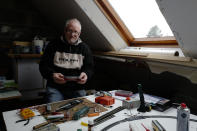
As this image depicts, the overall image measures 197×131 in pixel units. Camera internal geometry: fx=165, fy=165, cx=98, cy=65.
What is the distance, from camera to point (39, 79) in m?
3.25

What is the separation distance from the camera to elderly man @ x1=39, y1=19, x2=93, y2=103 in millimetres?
1769

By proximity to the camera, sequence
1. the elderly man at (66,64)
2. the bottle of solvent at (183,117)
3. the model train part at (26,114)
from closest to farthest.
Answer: the bottle of solvent at (183,117) < the model train part at (26,114) < the elderly man at (66,64)

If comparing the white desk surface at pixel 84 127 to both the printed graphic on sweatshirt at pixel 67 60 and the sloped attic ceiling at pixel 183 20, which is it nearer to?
the sloped attic ceiling at pixel 183 20

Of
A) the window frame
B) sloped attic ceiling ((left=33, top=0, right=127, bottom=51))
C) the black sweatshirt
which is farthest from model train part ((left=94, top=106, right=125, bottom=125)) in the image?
sloped attic ceiling ((left=33, top=0, right=127, bottom=51))

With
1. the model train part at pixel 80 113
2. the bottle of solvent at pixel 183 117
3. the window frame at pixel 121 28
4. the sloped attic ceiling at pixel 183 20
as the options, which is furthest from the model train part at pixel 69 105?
the window frame at pixel 121 28

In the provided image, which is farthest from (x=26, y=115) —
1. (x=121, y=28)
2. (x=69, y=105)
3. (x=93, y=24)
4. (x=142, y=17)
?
(x=142, y=17)

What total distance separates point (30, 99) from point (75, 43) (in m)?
1.95

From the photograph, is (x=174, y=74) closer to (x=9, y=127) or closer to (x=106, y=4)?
(x=106, y=4)

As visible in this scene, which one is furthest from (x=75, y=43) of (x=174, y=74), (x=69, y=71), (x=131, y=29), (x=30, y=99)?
(x=30, y=99)

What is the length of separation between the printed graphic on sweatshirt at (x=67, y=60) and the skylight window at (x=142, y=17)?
93 cm

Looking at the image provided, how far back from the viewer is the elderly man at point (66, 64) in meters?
1.77

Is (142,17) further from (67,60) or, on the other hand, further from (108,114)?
(108,114)

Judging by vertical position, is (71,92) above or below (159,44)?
below

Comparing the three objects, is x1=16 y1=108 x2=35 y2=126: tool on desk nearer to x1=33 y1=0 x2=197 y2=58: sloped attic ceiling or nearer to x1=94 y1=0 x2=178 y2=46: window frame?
Result: x1=33 y1=0 x2=197 y2=58: sloped attic ceiling
